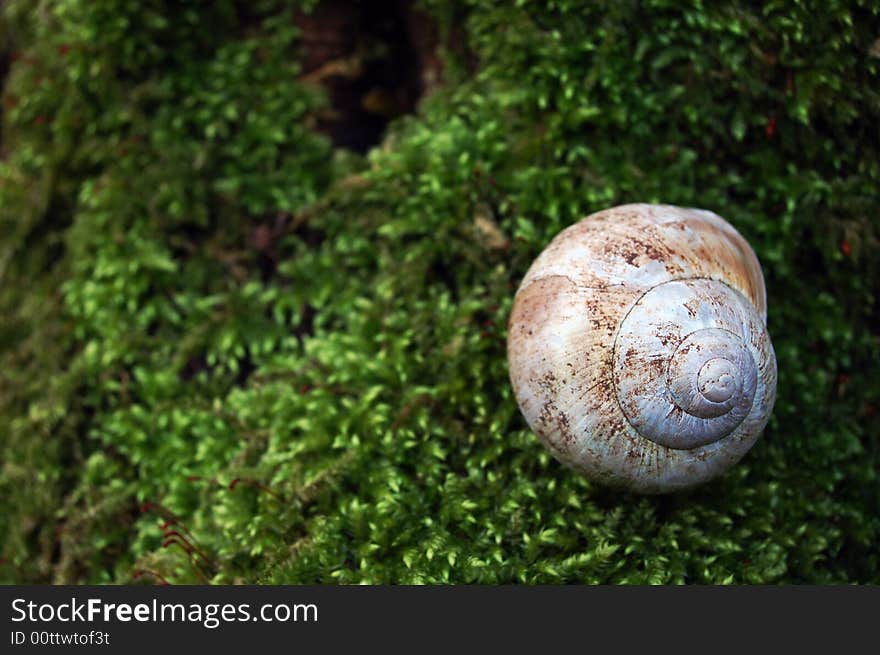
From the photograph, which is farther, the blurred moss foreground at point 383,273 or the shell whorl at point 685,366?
the blurred moss foreground at point 383,273

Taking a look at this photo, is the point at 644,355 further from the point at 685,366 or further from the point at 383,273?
the point at 383,273

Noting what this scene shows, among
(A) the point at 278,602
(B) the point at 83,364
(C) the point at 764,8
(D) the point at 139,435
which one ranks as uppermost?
(C) the point at 764,8

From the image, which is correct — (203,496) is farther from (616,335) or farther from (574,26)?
(574,26)

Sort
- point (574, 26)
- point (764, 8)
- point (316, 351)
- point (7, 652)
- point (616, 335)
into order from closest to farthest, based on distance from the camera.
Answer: point (616, 335)
point (7, 652)
point (764, 8)
point (574, 26)
point (316, 351)

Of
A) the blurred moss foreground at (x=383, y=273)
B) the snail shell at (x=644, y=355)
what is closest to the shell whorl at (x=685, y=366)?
the snail shell at (x=644, y=355)

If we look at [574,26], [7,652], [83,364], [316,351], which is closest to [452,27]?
[574,26]

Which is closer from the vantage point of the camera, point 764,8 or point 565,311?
point 565,311

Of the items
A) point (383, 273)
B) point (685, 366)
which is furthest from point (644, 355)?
point (383, 273)

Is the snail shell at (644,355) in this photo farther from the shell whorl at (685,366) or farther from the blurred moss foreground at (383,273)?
Result: the blurred moss foreground at (383,273)
